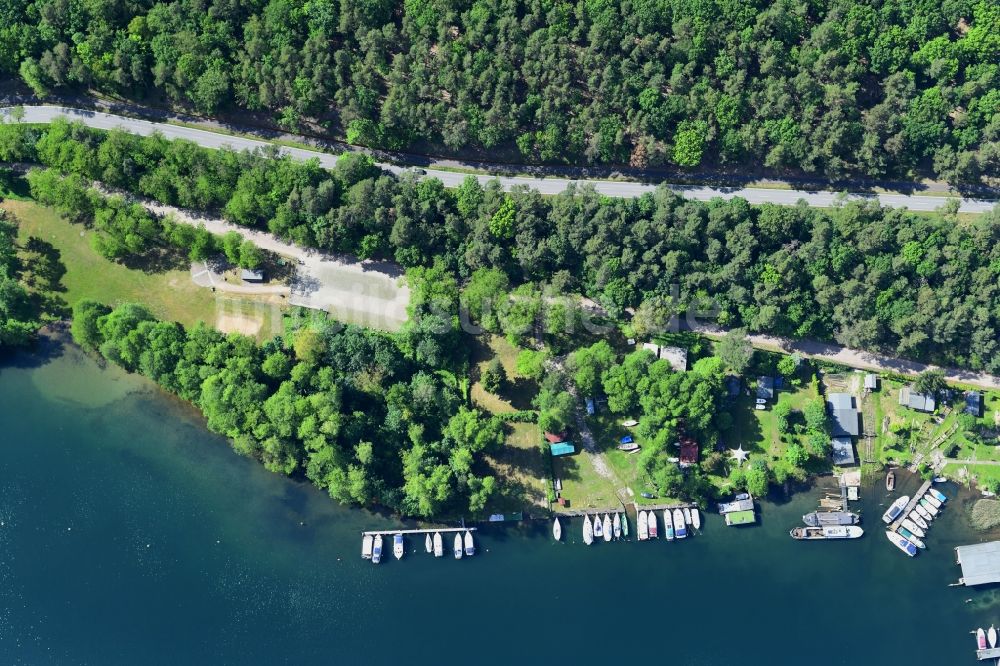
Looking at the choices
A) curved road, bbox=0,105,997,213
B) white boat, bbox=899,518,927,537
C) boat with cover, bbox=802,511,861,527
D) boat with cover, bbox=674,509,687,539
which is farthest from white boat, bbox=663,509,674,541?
curved road, bbox=0,105,997,213

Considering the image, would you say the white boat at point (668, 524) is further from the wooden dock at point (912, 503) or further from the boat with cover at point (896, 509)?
the wooden dock at point (912, 503)

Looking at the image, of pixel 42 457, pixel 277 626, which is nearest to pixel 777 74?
pixel 277 626

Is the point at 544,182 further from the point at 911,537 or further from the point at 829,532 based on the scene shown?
the point at 911,537

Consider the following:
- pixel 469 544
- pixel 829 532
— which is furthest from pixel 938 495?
pixel 469 544

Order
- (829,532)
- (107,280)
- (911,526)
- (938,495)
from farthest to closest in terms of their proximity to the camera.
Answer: (938,495)
(911,526)
(829,532)
(107,280)

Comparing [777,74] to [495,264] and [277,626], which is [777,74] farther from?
[277,626]

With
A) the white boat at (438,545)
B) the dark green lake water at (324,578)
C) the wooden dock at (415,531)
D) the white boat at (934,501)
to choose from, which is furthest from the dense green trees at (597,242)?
the dark green lake water at (324,578)

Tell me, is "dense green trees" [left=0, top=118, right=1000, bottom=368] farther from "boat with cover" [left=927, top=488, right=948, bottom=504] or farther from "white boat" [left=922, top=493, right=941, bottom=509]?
"white boat" [left=922, top=493, right=941, bottom=509]
